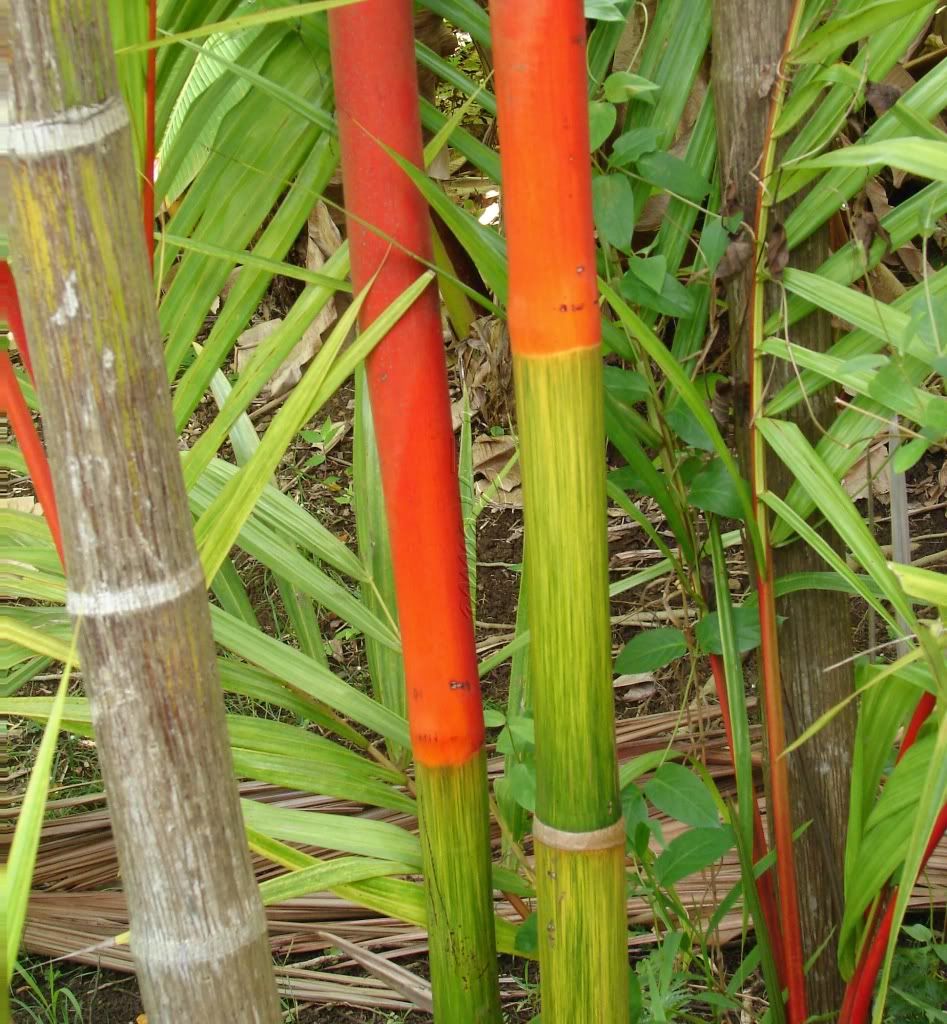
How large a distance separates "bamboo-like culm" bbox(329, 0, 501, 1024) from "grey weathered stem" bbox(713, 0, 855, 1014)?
0.19 metres

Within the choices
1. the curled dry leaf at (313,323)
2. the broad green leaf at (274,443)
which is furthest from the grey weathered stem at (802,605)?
the curled dry leaf at (313,323)

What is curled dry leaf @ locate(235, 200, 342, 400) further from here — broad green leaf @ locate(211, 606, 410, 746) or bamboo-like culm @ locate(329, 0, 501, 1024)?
bamboo-like culm @ locate(329, 0, 501, 1024)

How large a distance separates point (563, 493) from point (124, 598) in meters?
0.22

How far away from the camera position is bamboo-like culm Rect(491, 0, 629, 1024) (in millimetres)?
493

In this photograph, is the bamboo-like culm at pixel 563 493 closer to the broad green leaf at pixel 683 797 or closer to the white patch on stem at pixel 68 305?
the broad green leaf at pixel 683 797

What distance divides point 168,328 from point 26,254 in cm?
34

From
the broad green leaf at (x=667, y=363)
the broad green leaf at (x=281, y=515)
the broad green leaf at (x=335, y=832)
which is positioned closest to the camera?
the broad green leaf at (x=667, y=363)

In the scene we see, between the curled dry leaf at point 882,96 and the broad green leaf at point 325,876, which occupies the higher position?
the curled dry leaf at point 882,96

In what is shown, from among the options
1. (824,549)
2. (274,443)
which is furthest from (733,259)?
(274,443)

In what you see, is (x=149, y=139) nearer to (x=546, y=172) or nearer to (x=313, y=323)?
(x=546, y=172)

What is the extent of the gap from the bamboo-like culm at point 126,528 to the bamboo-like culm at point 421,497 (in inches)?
10.1

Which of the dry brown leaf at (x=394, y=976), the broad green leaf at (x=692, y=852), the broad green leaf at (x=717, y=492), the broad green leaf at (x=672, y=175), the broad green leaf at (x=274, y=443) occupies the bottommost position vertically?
the dry brown leaf at (x=394, y=976)

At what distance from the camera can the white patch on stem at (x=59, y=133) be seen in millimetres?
338

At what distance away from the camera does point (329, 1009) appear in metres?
1.15
